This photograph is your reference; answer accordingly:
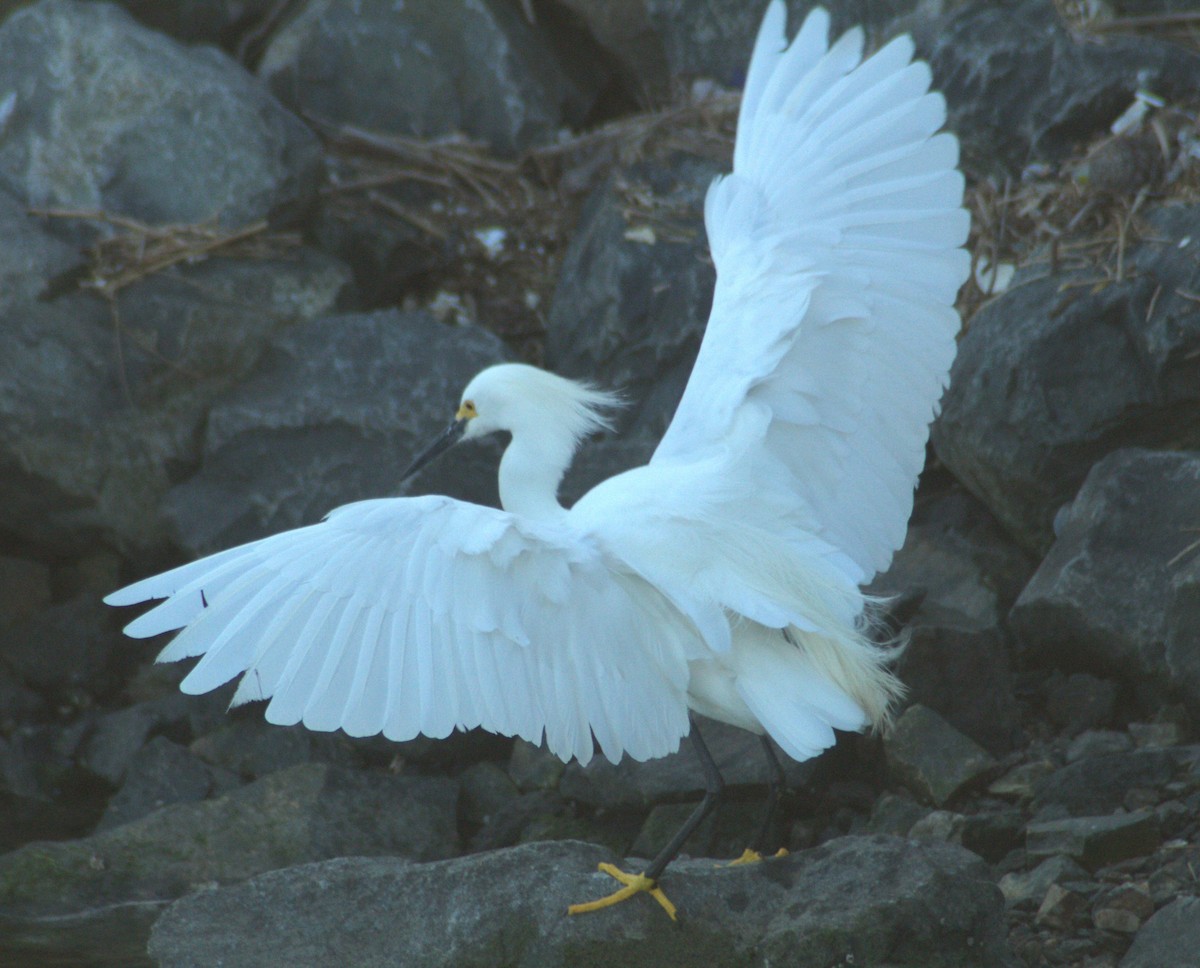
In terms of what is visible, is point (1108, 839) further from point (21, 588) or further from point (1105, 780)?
point (21, 588)

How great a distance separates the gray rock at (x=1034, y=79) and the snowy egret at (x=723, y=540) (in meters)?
3.17

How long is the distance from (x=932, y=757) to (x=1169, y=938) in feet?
4.16

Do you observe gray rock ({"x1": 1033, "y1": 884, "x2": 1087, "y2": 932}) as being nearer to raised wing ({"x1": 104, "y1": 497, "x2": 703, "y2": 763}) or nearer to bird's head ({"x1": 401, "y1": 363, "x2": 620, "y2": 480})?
raised wing ({"x1": 104, "y1": 497, "x2": 703, "y2": 763})

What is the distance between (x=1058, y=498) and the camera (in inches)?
219

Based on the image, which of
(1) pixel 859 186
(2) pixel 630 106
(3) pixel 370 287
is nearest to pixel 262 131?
(3) pixel 370 287

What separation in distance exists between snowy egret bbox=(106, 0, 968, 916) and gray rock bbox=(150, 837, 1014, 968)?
12 centimetres

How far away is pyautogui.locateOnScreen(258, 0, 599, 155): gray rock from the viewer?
8602 mm

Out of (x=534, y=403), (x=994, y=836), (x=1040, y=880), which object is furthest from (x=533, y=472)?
(x=1040, y=880)

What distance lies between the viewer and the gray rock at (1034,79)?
267 inches

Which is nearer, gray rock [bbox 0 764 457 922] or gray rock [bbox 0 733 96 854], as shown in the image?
gray rock [bbox 0 764 457 922]

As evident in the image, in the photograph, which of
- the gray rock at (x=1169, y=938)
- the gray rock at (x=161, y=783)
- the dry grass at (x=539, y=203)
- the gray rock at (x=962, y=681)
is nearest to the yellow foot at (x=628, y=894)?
the gray rock at (x=1169, y=938)

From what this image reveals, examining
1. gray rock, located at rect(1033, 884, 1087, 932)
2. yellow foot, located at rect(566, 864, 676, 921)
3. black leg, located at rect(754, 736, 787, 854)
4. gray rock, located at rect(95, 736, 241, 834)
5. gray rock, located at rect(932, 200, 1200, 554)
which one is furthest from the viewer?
gray rock, located at rect(95, 736, 241, 834)

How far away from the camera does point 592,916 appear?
3.60m

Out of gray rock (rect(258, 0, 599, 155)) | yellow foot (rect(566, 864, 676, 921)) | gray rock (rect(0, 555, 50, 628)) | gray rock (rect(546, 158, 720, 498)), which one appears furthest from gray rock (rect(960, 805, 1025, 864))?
gray rock (rect(258, 0, 599, 155))
